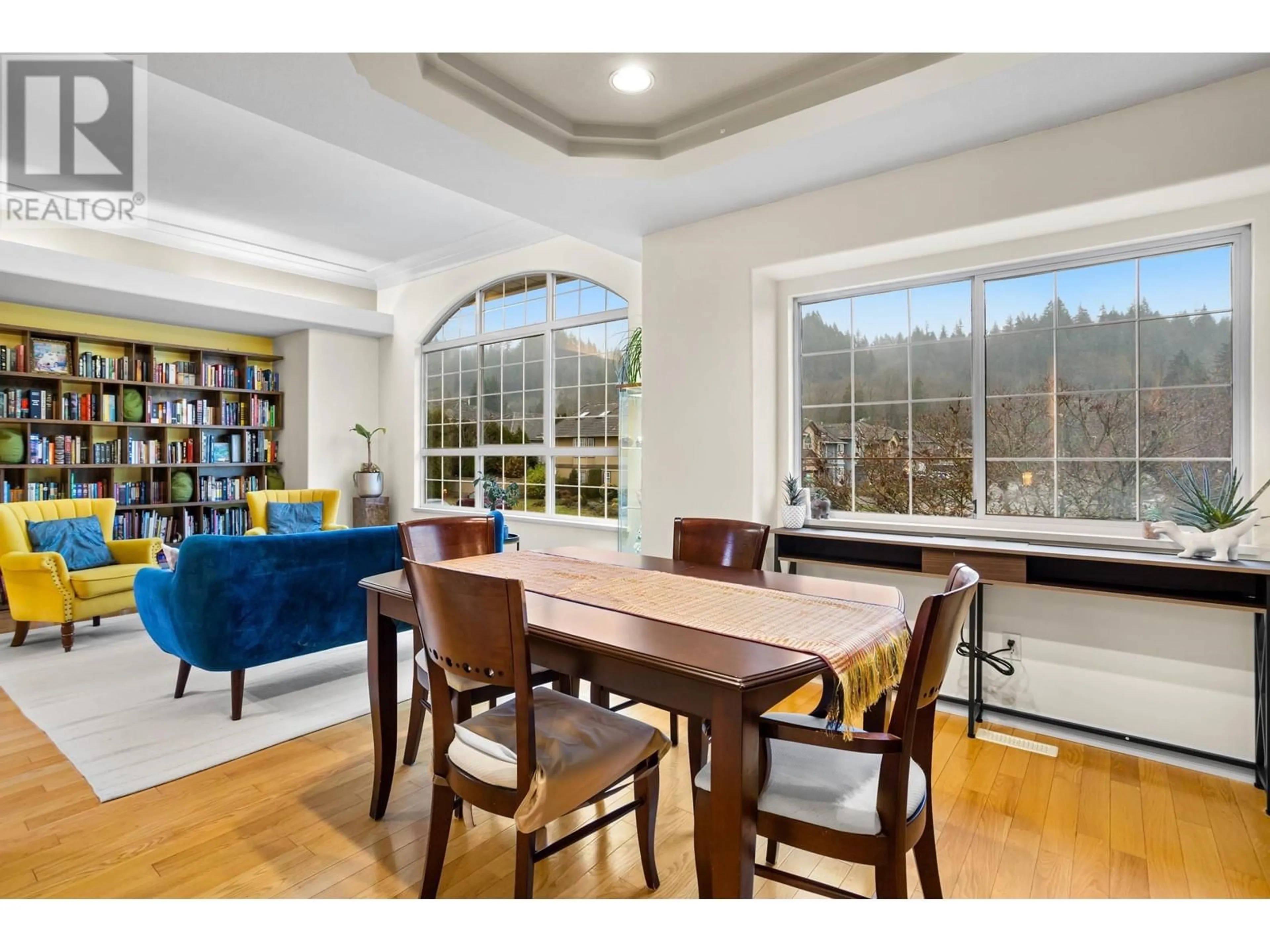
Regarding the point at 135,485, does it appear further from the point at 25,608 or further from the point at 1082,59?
the point at 1082,59

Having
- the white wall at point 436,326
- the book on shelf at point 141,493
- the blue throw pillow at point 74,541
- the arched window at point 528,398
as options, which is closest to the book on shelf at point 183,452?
the book on shelf at point 141,493

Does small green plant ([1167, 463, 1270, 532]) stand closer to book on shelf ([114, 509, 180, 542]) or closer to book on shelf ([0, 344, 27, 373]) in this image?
book on shelf ([114, 509, 180, 542])

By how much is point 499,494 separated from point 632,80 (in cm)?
404

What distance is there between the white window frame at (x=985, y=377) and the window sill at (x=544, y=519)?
1.87 meters

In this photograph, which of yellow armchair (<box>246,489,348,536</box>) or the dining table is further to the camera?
yellow armchair (<box>246,489,348,536</box>)

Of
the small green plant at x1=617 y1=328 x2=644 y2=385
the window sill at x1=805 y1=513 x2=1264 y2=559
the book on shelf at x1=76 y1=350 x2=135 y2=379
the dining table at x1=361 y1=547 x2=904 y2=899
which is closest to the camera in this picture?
the dining table at x1=361 y1=547 x2=904 y2=899

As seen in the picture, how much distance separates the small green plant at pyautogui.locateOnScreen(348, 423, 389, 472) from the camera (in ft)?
21.9

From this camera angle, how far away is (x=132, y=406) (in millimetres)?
5746

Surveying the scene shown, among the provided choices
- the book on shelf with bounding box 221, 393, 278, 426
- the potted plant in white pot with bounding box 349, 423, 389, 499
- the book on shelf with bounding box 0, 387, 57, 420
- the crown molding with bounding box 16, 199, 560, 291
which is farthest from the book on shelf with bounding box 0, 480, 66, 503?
the potted plant in white pot with bounding box 349, 423, 389, 499

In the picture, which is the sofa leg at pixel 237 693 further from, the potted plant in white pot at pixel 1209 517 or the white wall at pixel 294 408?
the white wall at pixel 294 408

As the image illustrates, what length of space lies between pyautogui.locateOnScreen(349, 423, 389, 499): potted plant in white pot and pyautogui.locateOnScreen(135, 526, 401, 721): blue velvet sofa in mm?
3463

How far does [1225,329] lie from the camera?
263cm

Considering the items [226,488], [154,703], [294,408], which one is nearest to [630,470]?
[154,703]

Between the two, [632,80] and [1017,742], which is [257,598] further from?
[1017,742]
